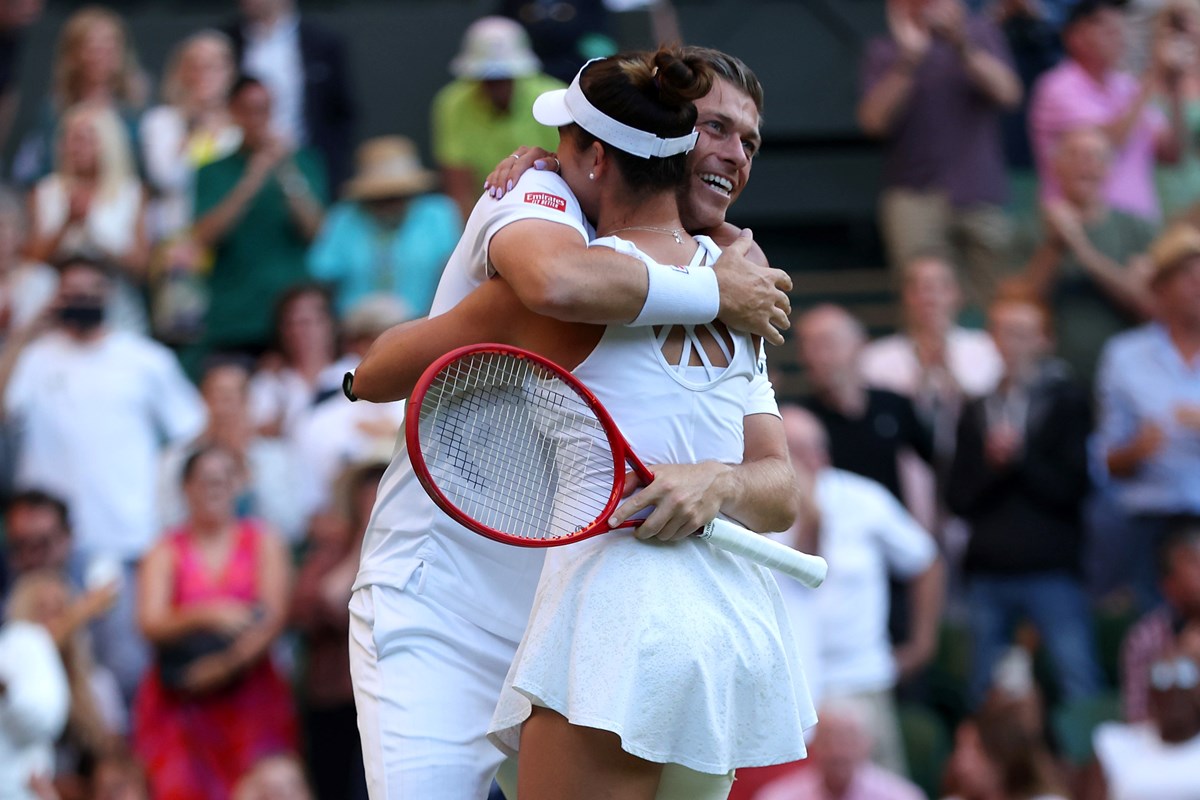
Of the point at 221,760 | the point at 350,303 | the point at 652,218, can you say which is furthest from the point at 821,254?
the point at 652,218

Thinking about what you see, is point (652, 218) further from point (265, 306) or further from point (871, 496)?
point (265, 306)

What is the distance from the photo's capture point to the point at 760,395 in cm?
341

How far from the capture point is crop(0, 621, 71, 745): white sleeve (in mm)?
6031

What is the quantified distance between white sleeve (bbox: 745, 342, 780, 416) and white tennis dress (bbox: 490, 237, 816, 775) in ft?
0.34

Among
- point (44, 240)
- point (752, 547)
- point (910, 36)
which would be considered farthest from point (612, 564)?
point (910, 36)

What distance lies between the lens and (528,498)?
10.7 feet

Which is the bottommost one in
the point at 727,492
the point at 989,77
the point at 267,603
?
the point at 267,603

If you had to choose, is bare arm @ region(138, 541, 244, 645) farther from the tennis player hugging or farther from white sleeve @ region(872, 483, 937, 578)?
Answer: the tennis player hugging

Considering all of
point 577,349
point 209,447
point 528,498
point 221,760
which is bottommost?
point 221,760

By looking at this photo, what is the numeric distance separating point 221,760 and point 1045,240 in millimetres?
4401

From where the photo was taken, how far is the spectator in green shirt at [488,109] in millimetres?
8414

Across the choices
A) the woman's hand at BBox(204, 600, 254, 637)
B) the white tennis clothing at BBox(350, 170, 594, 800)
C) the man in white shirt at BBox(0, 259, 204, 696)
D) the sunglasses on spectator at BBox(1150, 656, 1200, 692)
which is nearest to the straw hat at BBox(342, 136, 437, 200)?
the man in white shirt at BBox(0, 259, 204, 696)

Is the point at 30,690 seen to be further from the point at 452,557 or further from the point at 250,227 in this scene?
the point at 250,227

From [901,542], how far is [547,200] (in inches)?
165
